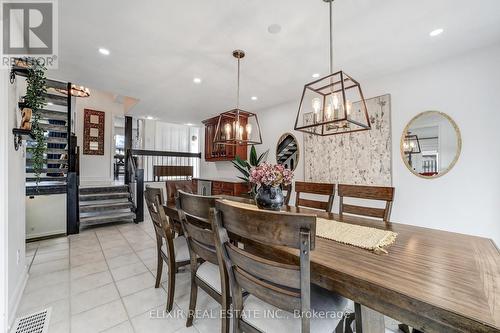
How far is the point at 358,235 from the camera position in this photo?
141 centimetres

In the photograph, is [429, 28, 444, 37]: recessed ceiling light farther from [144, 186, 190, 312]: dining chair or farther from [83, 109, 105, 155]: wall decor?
[83, 109, 105, 155]: wall decor

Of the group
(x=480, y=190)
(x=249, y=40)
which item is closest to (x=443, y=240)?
(x=480, y=190)

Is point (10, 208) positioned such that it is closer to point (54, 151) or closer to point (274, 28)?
point (54, 151)

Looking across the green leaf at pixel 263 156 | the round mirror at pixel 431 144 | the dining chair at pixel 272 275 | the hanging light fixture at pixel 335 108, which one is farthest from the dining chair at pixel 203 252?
the green leaf at pixel 263 156

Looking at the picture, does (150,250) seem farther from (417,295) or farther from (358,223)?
(417,295)

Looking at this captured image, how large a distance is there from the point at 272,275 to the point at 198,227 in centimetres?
65

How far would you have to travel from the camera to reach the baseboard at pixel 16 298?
163cm

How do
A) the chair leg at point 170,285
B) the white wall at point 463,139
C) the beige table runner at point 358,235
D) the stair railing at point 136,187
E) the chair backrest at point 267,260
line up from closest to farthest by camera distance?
1. the chair backrest at point 267,260
2. the beige table runner at point 358,235
3. the chair leg at point 170,285
4. the white wall at point 463,139
5. the stair railing at point 136,187

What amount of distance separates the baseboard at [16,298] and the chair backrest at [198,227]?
61.4 inches

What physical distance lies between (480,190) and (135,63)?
4326mm

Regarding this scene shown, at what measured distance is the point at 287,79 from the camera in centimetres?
310

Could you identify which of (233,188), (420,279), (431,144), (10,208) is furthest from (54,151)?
(431,144)

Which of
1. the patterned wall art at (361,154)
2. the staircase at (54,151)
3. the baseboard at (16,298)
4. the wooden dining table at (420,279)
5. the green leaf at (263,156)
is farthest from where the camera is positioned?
the green leaf at (263,156)

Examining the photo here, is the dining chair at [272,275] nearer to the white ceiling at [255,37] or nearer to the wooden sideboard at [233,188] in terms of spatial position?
the white ceiling at [255,37]
